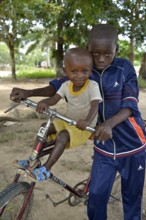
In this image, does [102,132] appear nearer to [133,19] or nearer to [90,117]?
[90,117]

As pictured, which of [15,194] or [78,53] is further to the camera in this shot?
[15,194]

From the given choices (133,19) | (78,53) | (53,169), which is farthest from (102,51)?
(133,19)

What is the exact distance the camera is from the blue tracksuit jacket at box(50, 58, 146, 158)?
6.79 ft

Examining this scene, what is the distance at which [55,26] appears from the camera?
19.2m

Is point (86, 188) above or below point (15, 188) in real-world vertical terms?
below

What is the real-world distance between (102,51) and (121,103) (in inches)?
15.2

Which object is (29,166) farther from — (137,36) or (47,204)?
(137,36)

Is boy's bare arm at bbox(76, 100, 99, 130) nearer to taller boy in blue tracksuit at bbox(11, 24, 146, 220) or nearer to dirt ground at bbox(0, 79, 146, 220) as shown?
taller boy in blue tracksuit at bbox(11, 24, 146, 220)

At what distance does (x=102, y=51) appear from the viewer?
77.7 inches

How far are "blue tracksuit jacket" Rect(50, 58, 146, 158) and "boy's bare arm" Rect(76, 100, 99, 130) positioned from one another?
20 centimetres

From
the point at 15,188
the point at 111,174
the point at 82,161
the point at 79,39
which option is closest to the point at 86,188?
the point at 111,174

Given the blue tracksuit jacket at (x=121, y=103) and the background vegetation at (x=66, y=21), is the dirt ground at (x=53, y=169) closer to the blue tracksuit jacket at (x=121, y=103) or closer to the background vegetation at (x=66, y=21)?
the blue tracksuit jacket at (x=121, y=103)

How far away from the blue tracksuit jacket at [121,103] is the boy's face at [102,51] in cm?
6

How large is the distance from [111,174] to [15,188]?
0.71 metres
